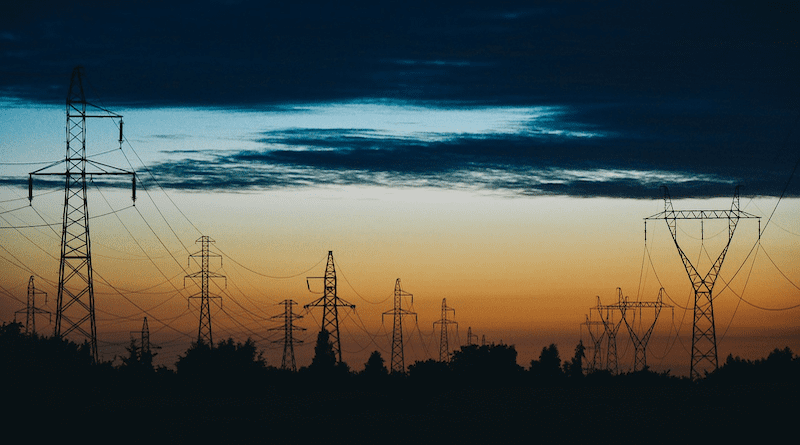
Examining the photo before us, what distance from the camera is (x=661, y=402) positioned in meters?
51.2

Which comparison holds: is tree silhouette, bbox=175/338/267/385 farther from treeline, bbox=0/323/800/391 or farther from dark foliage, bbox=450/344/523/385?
dark foliage, bbox=450/344/523/385

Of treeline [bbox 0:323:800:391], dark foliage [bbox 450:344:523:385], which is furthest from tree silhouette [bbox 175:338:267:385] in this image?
dark foliage [bbox 450:344:523:385]

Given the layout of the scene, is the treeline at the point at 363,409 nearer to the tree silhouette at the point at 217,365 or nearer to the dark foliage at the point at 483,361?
the tree silhouette at the point at 217,365

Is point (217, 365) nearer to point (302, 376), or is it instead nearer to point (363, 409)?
point (302, 376)

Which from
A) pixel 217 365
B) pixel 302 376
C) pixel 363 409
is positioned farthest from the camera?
pixel 217 365

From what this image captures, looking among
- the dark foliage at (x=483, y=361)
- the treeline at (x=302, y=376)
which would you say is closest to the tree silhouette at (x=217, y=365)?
the treeline at (x=302, y=376)

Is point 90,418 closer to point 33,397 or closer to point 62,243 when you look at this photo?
point 33,397

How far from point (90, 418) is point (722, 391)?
36927 millimetres

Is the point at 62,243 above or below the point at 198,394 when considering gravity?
above

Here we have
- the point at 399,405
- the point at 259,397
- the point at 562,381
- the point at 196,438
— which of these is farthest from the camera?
the point at 562,381

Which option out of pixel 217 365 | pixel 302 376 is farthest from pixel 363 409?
pixel 217 365

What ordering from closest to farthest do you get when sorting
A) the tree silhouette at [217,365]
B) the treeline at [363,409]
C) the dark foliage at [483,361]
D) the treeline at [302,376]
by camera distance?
the treeline at [363,409] → the treeline at [302,376] → the tree silhouette at [217,365] → the dark foliage at [483,361]

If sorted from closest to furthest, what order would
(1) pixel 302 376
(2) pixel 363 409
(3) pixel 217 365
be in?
(2) pixel 363 409, (1) pixel 302 376, (3) pixel 217 365

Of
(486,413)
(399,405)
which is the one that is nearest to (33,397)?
(399,405)
